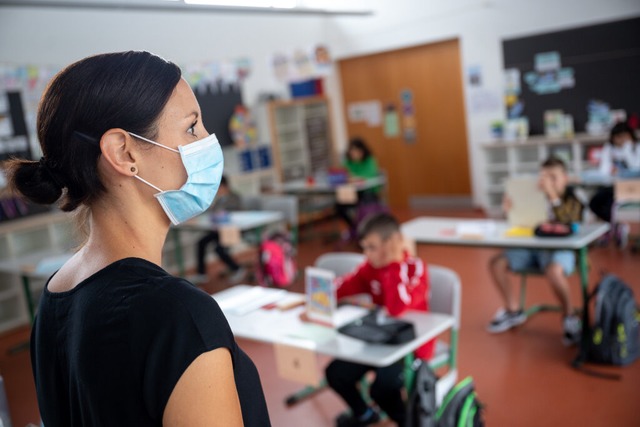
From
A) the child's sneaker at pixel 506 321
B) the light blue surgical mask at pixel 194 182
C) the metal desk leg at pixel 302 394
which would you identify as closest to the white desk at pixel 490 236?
the child's sneaker at pixel 506 321

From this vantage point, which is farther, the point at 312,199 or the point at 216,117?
the point at 312,199

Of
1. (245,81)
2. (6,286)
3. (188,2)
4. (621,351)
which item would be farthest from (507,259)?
(245,81)

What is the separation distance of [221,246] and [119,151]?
20.9 feet

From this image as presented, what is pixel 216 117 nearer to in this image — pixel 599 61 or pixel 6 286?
pixel 6 286

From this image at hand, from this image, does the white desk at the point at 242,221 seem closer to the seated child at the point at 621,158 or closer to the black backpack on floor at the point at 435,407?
the seated child at the point at 621,158

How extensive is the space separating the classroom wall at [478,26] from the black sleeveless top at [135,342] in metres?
7.97

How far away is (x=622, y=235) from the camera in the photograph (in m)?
6.56

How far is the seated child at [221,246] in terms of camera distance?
7117 millimetres

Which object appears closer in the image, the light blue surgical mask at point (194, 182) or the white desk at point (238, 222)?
the light blue surgical mask at point (194, 182)

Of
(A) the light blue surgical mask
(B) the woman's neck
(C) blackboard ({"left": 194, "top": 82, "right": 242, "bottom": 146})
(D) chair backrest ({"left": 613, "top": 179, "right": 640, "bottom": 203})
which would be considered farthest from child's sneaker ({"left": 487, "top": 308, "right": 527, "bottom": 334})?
(C) blackboard ({"left": 194, "top": 82, "right": 242, "bottom": 146})

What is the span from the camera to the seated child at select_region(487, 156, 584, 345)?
441 cm

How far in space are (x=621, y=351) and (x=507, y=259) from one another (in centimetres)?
104

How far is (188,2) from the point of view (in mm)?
6152

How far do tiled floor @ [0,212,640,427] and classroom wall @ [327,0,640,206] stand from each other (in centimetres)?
361
